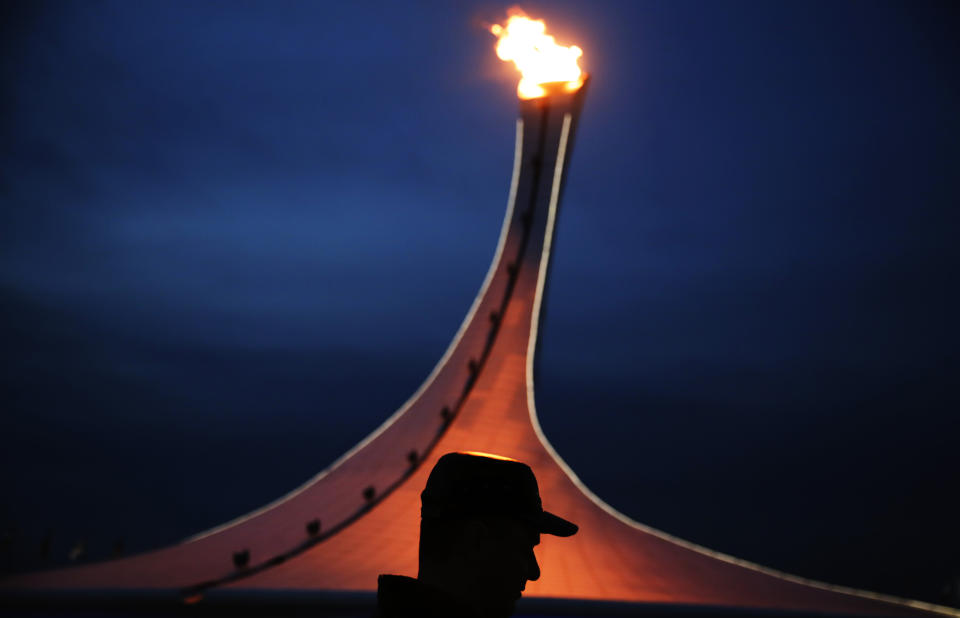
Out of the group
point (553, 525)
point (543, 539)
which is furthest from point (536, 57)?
point (553, 525)

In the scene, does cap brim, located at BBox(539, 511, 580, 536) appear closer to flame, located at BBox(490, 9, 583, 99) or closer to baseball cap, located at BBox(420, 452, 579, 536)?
baseball cap, located at BBox(420, 452, 579, 536)

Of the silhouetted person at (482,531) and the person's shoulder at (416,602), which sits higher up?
the silhouetted person at (482,531)

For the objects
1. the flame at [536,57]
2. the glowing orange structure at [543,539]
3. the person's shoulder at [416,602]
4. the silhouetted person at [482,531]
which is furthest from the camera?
the flame at [536,57]

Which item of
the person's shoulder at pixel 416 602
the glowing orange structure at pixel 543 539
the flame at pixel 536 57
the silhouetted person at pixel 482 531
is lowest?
the person's shoulder at pixel 416 602

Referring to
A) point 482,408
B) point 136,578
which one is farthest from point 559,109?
point 136,578

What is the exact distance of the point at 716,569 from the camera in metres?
8.47

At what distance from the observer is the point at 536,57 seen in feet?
32.3

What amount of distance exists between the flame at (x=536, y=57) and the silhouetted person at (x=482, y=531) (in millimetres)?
8928

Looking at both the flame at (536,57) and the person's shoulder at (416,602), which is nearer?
the person's shoulder at (416,602)

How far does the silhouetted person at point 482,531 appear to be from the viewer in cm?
131

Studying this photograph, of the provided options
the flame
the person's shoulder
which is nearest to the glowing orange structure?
the flame

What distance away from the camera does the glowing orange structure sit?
688 cm

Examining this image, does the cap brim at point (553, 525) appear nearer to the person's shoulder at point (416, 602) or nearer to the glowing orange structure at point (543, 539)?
the person's shoulder at point (416, 602)

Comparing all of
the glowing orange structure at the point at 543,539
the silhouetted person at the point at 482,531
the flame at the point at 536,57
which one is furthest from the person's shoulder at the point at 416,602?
the flame at the point at 536,57
